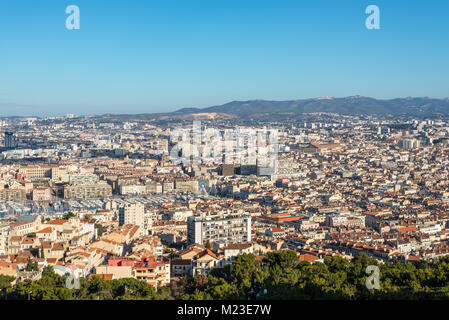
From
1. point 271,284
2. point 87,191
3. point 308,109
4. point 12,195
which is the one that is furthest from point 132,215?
point 308,109

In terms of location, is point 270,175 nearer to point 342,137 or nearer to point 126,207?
point 126,207

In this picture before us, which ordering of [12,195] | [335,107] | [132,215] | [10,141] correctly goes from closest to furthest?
[132,215]
[12,195]
[10,141]
[335,107]

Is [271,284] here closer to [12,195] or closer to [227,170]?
[12,195]

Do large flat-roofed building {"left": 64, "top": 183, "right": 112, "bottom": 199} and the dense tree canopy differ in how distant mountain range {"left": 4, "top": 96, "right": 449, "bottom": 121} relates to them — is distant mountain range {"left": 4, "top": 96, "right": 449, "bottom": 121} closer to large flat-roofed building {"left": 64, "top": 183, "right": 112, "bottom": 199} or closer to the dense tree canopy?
large flat-roofed building {"left": 64, "top": 183, "right": 112, "bottom": 199}

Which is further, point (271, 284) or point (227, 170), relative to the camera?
point (227, 170)

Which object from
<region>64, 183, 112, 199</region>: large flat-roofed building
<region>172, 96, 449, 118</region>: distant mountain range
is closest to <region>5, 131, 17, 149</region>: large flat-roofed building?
<region>64, 183, 112, 199</region>: large flat-roofed building
